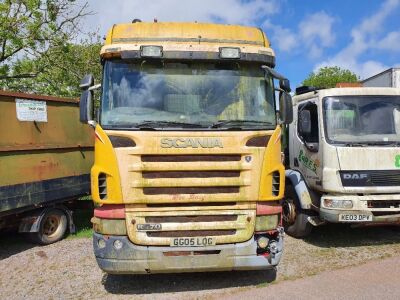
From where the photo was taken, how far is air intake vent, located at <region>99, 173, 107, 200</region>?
4797mm

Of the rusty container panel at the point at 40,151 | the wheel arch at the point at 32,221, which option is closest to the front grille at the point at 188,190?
the rusty container panel at the point at 40,151

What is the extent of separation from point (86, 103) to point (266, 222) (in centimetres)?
261

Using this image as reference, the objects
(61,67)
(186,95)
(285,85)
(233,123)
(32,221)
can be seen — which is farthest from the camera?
(61,67)

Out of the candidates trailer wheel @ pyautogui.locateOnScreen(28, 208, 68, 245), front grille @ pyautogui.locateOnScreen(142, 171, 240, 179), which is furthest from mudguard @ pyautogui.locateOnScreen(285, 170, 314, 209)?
trailer wheel @ pyautogui.locateOnScreen(28, 208, 68, 245)

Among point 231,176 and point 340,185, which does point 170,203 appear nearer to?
point 231,176

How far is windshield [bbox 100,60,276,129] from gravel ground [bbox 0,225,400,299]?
2.07 meters

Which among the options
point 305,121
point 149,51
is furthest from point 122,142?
point 305,121

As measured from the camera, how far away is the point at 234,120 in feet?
16.4

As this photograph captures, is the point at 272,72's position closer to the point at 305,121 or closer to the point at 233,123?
the point at 233,123

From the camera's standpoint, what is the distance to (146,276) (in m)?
5.79

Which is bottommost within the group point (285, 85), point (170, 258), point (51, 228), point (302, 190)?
point (51, 228)

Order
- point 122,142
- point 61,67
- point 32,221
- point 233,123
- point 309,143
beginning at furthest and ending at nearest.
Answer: point 61,67
point 309,143
point 32,221
point 233,123
point 122,142

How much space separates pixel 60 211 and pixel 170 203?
3.74m

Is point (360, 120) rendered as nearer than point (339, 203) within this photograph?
No
